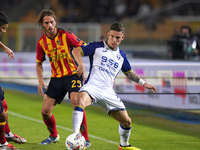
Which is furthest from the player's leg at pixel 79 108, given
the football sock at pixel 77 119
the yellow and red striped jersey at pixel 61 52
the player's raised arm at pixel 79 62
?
the yellow and red striped jersey at pixel 61 52

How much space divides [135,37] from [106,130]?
1120 cm

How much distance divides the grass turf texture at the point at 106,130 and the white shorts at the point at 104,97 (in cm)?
89

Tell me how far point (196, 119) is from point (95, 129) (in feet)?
7.83

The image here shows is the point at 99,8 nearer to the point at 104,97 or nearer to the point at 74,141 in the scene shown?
the point at 104,97

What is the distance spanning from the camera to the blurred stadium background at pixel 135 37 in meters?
8.79

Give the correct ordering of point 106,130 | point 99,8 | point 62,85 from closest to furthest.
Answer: point 62,85, point 106,130, point 99,8

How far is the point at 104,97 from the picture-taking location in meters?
4.66

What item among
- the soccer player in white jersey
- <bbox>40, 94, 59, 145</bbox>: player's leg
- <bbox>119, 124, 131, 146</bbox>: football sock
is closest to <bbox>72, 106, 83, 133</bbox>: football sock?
the soccer player in white jersey

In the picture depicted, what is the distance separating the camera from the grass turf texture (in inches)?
218

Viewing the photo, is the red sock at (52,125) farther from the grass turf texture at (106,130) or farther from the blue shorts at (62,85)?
the blue shorts at (62,85)

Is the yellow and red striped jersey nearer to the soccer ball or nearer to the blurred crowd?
the soccer ball

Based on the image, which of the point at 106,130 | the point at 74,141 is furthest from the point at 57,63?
the point at 106,130

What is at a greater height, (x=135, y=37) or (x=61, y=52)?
(x=135, y=37)

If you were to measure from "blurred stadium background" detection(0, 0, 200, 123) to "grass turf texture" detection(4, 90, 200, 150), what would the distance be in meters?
0.84
